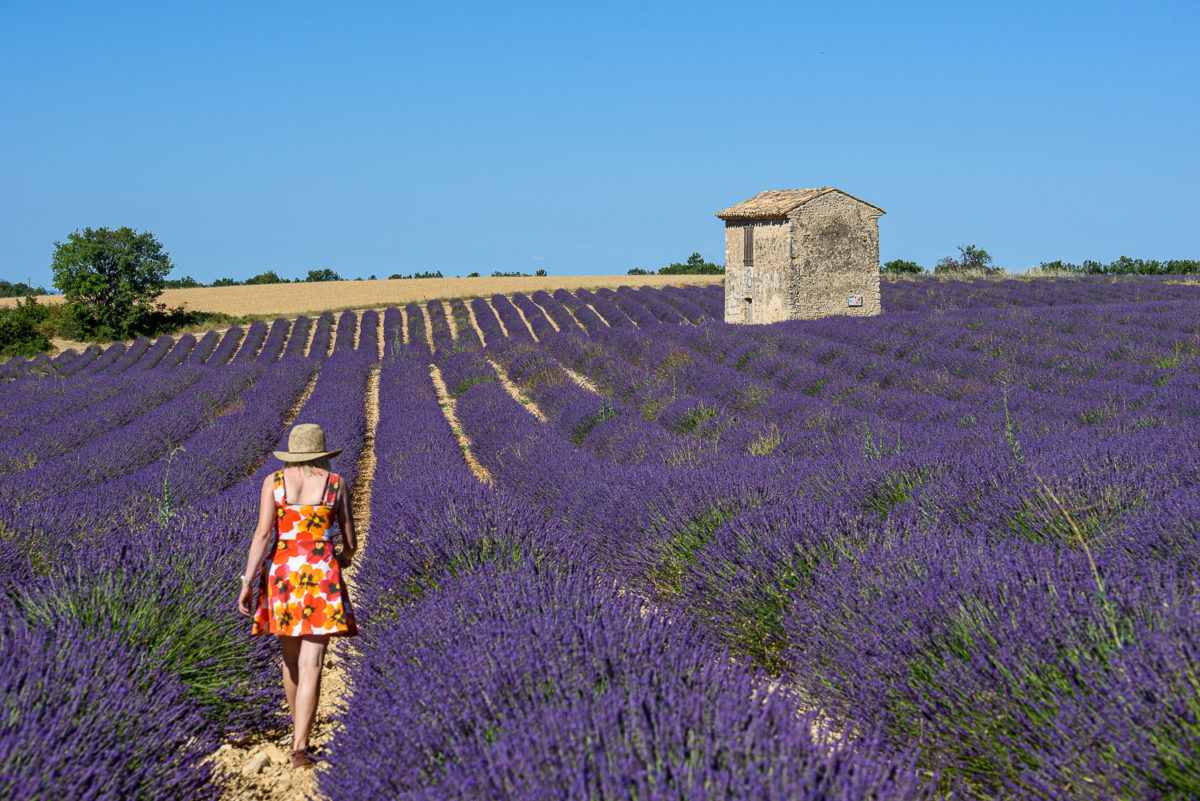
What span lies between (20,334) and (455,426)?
25.6 meters

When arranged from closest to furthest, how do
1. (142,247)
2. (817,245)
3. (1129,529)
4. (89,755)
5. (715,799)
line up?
(715,799) < (89,755) < (1129,529) < (817,245) < (142,247)

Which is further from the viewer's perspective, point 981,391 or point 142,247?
point 142,247

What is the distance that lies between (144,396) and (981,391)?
11.8 meters

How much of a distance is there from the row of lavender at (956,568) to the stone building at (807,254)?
9.93 meters

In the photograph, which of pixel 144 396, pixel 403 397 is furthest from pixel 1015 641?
pixel 144 396

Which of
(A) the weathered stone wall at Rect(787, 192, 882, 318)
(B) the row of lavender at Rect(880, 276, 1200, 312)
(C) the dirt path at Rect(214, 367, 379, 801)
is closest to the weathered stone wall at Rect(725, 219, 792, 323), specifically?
(A) the weathered stone wall at Rect(787, 192, 882, 318)

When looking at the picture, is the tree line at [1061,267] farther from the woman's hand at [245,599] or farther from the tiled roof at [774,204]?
the woman's hand at [245,599]

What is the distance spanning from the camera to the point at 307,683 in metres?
3.00

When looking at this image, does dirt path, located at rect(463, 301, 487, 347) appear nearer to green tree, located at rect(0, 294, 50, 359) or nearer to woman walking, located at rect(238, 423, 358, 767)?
green tree, located at rect(0, 294, 50, 359)

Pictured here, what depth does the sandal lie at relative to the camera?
2904mm

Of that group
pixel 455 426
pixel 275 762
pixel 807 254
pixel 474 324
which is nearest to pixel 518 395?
pixel 455 426

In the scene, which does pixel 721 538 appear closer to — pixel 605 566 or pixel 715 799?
pixel 605 566

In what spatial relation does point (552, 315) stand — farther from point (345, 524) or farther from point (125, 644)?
point (125, 644)

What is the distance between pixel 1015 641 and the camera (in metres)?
2.33
